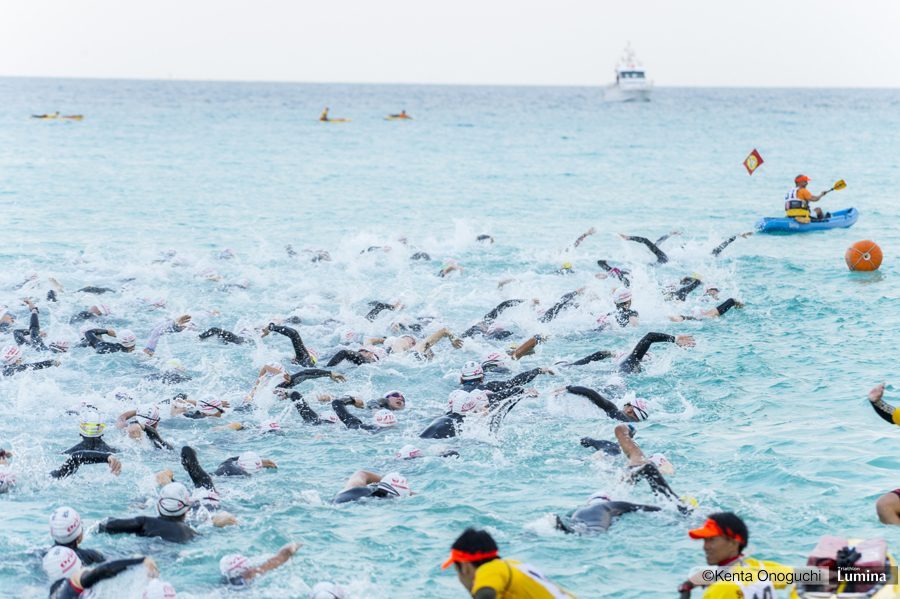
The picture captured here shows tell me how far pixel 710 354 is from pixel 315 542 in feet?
37.7

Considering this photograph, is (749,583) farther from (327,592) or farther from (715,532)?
(327,592)

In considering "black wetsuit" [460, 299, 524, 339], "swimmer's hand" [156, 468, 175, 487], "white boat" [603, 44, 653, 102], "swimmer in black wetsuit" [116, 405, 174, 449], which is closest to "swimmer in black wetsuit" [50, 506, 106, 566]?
"swimmer's hand" [156, 468, 175, 487]

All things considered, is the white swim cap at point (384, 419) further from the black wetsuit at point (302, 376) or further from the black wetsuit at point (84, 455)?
the black wetsuit at point (84, 455)

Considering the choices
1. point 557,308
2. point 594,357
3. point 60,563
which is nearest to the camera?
point 60,563

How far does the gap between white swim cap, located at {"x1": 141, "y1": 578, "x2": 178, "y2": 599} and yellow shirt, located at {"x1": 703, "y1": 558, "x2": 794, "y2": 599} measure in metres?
5.23

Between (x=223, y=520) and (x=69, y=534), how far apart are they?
2000 millimetres

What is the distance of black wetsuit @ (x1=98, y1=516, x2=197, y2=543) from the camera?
1173 centimetres

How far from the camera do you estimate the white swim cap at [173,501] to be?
11742mm

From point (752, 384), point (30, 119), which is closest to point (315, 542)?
point (752, 384)

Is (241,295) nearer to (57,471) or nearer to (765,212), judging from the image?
(57,471)

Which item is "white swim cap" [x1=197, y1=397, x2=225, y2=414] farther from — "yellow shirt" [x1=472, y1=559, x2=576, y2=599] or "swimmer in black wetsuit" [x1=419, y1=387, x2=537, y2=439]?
"yellow shirt" [x1=472, y1=559, x2=576, y2=599]

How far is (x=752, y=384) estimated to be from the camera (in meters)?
18.6

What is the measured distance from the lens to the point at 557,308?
23.6 meters

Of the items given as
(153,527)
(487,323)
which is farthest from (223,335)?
(153,527)
